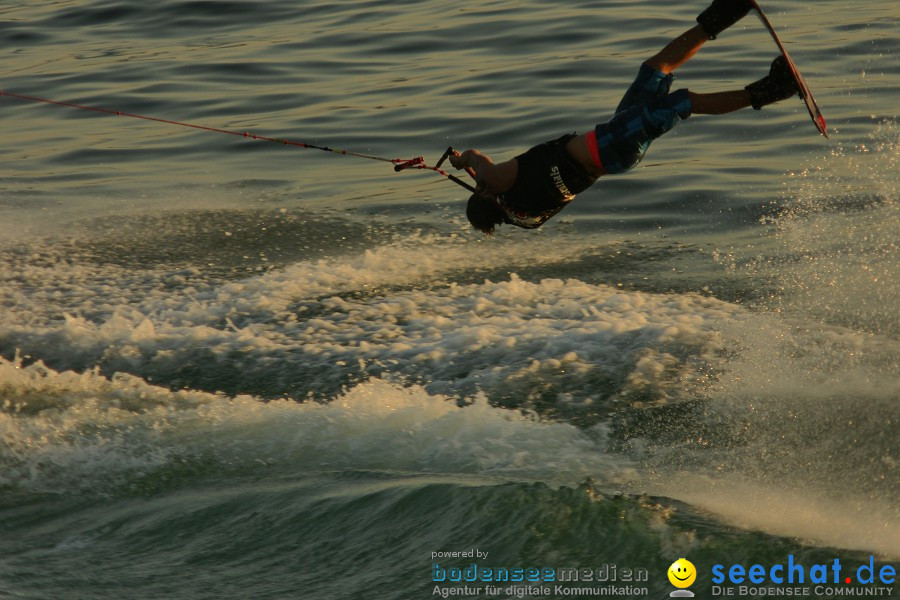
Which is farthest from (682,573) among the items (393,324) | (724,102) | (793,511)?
(393,324)

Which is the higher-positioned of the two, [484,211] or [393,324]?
[484,211]

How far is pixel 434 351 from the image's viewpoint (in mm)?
7840

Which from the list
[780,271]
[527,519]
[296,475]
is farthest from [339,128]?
[527,519]

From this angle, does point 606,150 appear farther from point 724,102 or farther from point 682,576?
point 682,576

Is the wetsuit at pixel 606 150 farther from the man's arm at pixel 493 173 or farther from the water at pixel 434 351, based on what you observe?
the water at pixel 434 351

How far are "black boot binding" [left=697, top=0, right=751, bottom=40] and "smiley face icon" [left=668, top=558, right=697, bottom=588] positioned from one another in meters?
2.86

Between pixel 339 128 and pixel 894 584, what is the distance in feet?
34.7

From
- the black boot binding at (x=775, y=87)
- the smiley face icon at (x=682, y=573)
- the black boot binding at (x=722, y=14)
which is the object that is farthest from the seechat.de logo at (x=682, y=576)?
the black boot binding at (x=722, y=14)

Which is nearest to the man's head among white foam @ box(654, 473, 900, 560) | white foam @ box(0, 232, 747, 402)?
white foam @ box(0, 232, 747, 402)

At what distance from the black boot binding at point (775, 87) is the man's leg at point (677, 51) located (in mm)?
535

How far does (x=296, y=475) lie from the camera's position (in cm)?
644

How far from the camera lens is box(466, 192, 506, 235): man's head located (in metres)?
7.00

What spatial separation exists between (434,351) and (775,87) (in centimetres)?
282

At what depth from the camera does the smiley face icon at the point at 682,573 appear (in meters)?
5.11
